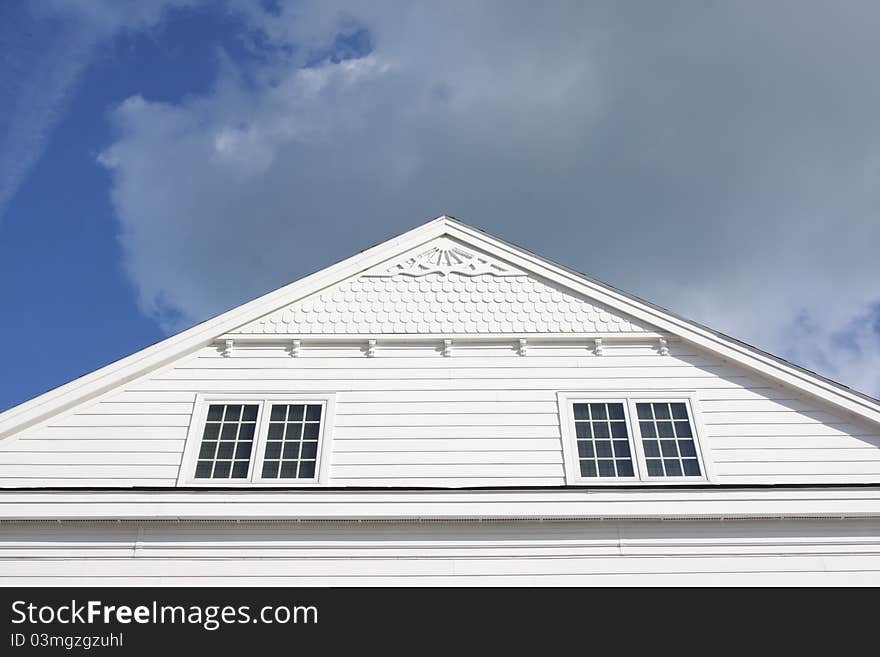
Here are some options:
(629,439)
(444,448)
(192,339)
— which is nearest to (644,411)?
(629,439)

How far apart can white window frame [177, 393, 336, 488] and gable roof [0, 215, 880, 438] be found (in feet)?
4.00

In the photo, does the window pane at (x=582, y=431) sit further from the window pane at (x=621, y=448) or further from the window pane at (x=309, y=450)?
the window pane at (x=309, y=450)

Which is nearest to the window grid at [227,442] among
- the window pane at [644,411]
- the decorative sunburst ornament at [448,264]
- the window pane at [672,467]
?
the decorative sunburst ornament at [448,264]

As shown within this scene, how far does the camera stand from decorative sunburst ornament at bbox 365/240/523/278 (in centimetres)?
1191

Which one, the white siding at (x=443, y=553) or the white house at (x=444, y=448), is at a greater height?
the white house at (x=444, y=448)

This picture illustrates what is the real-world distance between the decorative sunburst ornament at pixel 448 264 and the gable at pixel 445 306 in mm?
19

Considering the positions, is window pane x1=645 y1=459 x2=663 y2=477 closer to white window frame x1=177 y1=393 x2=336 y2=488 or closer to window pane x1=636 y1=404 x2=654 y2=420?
window pane x1=636 y1=404 x2=654 y2=420

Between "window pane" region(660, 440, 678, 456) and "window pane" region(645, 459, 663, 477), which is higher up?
"window pane" region(660, 440, 678, 456)

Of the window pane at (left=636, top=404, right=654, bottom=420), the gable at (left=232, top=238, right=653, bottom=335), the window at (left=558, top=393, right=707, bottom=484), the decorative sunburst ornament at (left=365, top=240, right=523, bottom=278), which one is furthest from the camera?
the decorative sunburst ornament at (left=365, top=240, right=523, bottom=278)

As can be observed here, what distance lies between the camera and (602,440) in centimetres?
980

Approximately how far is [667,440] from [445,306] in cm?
432

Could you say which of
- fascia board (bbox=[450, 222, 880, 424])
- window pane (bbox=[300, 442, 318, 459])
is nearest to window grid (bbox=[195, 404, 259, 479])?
window pane (bbox=[300, 442, 318, 459])

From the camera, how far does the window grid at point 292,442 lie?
31.0ft
